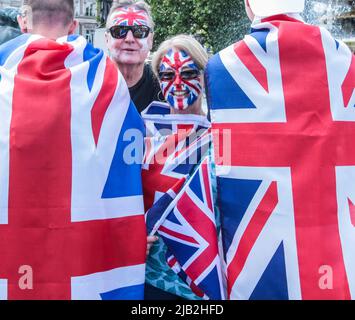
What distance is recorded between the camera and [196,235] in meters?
2.64

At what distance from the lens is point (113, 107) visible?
8.23 feet

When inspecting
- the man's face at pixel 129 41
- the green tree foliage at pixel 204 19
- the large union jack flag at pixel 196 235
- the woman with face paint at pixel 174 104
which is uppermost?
the green tree foliage at pixel 204 19

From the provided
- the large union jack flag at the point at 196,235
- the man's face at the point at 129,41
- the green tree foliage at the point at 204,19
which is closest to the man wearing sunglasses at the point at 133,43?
the man's face at the point at 129,41

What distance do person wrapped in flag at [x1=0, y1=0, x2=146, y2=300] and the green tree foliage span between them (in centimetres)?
1808

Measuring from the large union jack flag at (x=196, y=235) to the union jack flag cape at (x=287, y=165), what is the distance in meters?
0.09

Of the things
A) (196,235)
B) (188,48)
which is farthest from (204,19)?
(196,235)

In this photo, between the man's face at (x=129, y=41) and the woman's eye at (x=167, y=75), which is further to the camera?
the man's face at (x=129, y=41)

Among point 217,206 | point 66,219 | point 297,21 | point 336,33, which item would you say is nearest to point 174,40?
point 297,21

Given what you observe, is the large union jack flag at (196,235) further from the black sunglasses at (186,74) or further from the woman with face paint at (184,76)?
the black sunglasses at (186,74)

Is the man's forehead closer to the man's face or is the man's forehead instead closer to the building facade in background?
the man's face

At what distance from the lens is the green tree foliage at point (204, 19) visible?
2042 centimetres

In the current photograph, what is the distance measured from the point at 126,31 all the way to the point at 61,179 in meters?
1.68

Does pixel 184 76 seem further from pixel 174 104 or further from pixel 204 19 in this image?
pixel 204 19
